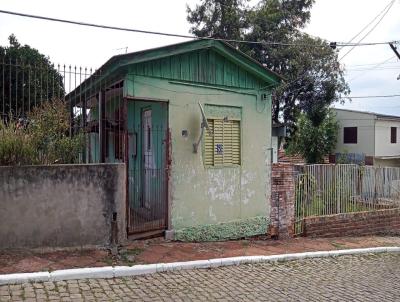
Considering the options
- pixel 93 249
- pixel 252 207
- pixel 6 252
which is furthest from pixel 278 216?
pixel 6 252

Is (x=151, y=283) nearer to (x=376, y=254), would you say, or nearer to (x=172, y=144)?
(x=172, y=144)

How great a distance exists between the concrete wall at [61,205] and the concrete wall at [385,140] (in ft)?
88.0

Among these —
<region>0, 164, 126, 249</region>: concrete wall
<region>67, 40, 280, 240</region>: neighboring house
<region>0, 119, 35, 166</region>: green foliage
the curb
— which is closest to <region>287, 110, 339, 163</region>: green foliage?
<region>67, 40, 280, 240</region>: neighboring house

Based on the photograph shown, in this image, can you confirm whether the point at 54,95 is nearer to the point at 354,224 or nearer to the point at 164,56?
the point at 164,56

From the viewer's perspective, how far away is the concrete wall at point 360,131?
30.7 meters

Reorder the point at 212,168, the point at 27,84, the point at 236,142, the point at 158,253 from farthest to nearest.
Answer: the point at 236,142
the point at 212,168
the point at 158,253
the point at 27,84

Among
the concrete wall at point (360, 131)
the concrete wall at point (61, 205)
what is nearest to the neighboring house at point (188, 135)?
the concrete wall at point (61, 205)

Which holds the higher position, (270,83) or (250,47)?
(250,47)

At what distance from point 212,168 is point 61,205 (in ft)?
10.9

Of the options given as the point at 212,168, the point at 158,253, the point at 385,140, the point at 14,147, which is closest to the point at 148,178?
the point at 212,168

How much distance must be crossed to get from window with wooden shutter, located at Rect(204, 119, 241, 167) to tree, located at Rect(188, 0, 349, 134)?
16127 millimetres

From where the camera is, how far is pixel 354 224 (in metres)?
12.1

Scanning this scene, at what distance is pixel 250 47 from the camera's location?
1020 inches

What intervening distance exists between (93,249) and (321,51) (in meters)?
22.2
